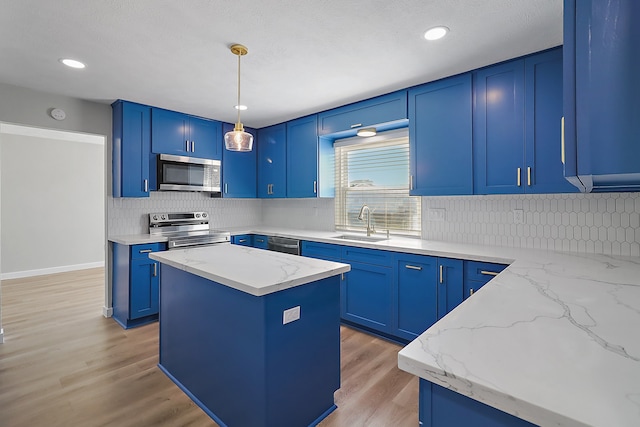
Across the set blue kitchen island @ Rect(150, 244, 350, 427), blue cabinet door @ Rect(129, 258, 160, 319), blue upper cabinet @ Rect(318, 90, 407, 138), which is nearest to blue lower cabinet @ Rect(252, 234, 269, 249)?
blue cabinet door @ Rect(129, 258, 160, 319)

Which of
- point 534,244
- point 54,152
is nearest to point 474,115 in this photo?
point 534,244

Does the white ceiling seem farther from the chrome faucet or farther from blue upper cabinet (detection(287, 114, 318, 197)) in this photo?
the chrome faucet

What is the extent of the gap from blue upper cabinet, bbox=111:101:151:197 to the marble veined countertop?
360cm

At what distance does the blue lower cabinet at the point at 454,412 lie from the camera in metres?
0.67

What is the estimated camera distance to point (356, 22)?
6.54 ft

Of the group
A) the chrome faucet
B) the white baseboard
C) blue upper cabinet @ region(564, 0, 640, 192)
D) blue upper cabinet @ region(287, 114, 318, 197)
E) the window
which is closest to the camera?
blue upper cabinet @ region(564, 0, 640, 192)

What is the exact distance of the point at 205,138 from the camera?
13.8ft

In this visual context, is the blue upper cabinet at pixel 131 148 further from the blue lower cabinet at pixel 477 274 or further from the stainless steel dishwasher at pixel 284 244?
the blue lower cabinet at pixel 477 274

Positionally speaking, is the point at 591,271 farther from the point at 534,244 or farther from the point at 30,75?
the point at 30,75

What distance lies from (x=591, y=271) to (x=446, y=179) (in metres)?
1.32

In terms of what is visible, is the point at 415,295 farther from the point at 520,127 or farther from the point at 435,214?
the point at 520,127

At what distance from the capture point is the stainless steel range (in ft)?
11.8

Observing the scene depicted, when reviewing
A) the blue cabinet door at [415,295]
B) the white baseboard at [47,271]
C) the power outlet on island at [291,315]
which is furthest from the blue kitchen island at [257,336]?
the white baseboard at [47,271]

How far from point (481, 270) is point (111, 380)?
2781 millimetres
